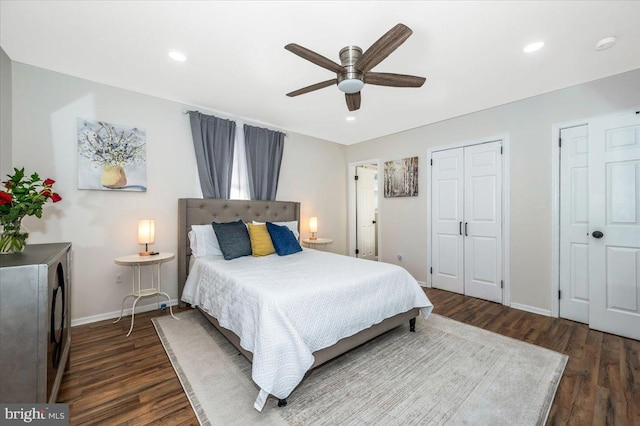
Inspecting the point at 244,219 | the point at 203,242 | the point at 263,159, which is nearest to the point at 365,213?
the point at 263,159

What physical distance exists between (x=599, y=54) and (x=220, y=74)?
353 centimetres

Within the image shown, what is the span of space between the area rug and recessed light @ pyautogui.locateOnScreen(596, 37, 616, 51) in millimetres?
2631

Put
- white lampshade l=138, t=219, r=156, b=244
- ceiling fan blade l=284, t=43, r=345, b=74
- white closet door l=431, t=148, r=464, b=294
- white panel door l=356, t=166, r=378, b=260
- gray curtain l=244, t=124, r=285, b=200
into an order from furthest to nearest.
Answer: white panel door l=356, t=166, r=378, b=260 → gray curtain l=244, t=124, r=285, b=200 → white closet door l=431, t=148, r=464, b=294 → white lampshade l=138, t=219, r=156, b=244 → ceiling fan blade l=284, t=43, r=345, b=74

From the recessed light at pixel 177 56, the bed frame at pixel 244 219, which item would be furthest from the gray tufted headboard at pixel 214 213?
the recessed light at pixel 177 56

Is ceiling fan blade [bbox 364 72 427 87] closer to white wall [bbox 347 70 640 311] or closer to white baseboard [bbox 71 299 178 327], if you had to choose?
white wall [bbox 347 70 640 311]

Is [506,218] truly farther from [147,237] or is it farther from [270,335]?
[147,237]

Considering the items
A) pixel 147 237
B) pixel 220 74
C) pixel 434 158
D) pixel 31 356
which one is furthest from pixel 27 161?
pixel 434 158

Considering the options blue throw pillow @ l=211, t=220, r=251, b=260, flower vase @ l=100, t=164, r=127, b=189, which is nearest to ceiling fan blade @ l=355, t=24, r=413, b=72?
blue throw pillow @ l=211, t=220, r=251, b=260

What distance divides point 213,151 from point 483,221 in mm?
3868

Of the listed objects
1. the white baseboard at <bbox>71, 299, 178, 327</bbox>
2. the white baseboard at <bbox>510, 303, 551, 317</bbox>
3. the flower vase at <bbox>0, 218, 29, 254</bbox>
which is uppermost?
the flower vase at <bbox>0, 218, 29, 254</bbox>

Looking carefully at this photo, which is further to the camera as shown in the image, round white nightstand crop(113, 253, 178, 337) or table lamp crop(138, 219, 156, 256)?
table lamp crop(138, 219, 156, 256)

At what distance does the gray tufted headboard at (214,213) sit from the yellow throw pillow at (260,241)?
54 cm

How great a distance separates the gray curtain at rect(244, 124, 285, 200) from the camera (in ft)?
13.1

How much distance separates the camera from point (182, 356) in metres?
2.20
